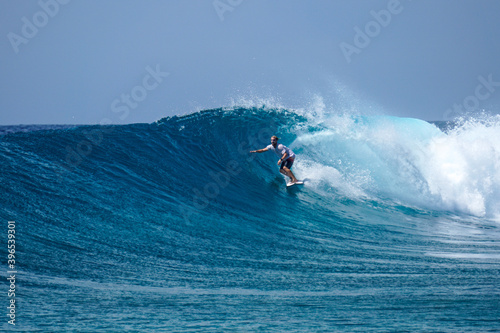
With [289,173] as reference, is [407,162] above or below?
above

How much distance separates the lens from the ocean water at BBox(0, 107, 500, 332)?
473 centimetres

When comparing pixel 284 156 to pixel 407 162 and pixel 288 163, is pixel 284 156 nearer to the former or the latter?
pixel 288 163

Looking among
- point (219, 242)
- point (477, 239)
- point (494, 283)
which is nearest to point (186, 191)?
point (219, 242)

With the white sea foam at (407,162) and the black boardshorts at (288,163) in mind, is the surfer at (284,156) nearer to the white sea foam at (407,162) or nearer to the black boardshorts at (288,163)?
the black boardshorts at (288,163)

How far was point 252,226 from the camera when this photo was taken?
9047 millimetres

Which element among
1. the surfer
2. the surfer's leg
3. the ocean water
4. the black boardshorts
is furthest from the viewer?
the surfer's leg

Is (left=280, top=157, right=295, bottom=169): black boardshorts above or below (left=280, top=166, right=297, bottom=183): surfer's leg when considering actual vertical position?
above

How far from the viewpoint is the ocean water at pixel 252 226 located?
4.73 m

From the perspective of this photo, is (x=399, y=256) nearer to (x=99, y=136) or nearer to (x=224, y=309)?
(x=224, y=309)

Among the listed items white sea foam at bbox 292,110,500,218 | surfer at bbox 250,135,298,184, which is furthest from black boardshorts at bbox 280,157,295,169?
white sea foam at bbox 292,110,500,218

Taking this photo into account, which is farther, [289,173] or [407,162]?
[407,162]

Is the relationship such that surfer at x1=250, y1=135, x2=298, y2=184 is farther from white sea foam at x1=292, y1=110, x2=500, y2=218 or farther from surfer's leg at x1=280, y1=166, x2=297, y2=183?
white sea foam at x1=292, y1=110, x2=500, y2=218

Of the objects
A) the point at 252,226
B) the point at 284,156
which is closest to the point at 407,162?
the point at 284,156

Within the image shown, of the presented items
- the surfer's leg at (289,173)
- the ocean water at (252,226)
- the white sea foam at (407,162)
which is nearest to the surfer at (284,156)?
the surfer's leg at (289,173)
